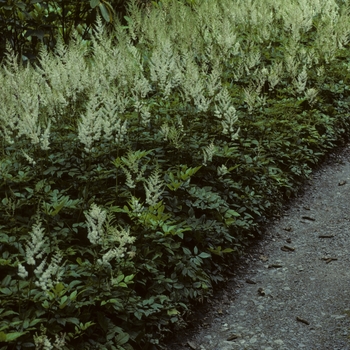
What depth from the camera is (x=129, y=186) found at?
3.94 metres

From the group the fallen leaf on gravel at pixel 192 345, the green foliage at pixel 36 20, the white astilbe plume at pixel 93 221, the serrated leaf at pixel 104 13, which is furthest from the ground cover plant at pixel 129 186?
the green foliage at pixel 36 20

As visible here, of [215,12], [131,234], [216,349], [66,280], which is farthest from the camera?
[215,12]

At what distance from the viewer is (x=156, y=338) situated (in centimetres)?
370

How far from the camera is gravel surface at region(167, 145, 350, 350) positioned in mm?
3922

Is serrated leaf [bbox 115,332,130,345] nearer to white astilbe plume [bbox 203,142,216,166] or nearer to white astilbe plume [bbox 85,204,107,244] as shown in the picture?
white astilbe plume [bbox 85,204,107,244]

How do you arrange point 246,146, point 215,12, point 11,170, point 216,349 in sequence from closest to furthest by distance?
1. point 216,349
2. point 11,170
3. point 246,146
4. point 215,12

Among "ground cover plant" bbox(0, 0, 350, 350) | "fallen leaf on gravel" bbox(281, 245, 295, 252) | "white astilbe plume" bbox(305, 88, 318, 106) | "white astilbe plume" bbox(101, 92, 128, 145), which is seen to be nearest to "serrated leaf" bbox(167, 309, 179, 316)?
"ground cover plant" bbox(0, 0, 350, 350)

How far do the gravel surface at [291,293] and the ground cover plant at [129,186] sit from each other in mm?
197

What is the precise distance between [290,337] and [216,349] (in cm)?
60

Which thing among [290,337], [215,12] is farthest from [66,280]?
[215,12]

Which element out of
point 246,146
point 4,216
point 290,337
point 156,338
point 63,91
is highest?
point 63,91

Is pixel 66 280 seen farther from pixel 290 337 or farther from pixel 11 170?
pixel 290 337

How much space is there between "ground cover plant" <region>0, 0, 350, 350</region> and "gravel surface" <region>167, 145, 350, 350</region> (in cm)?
20

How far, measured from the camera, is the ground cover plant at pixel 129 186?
3361 millimetres
